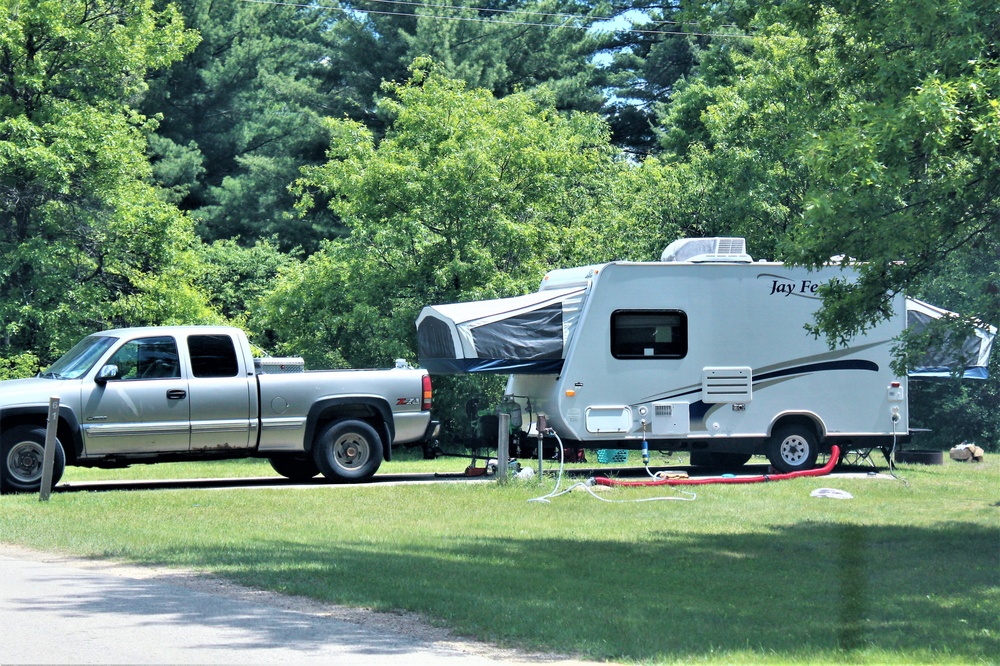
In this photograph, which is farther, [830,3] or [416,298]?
[416,298]

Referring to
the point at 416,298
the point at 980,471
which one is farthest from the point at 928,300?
the point at 416,298

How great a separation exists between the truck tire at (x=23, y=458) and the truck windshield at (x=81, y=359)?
836mm

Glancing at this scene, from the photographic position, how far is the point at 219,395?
50.1 feet

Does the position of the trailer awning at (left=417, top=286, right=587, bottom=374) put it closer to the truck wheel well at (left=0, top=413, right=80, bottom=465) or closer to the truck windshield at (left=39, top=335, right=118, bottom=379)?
the truck windshield at (left=39, top=335, right=118, bottom=379)

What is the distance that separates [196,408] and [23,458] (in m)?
2.12

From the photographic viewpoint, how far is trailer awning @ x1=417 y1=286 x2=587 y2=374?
55.9ft

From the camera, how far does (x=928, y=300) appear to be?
21688 millimetres

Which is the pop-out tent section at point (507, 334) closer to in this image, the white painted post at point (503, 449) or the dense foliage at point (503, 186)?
the white painted post at point (503, 449)

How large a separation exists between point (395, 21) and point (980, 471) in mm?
26392

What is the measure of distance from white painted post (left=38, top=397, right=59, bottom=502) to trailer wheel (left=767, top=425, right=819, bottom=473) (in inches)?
407

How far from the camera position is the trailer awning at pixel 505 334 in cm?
1703

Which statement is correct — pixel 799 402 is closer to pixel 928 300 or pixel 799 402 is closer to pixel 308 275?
pixel 928 300

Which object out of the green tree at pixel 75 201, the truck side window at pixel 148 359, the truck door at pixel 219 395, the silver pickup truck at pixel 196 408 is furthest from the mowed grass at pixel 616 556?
the green tree at pixel 75 201

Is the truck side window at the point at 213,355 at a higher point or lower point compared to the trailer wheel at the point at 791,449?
higher
